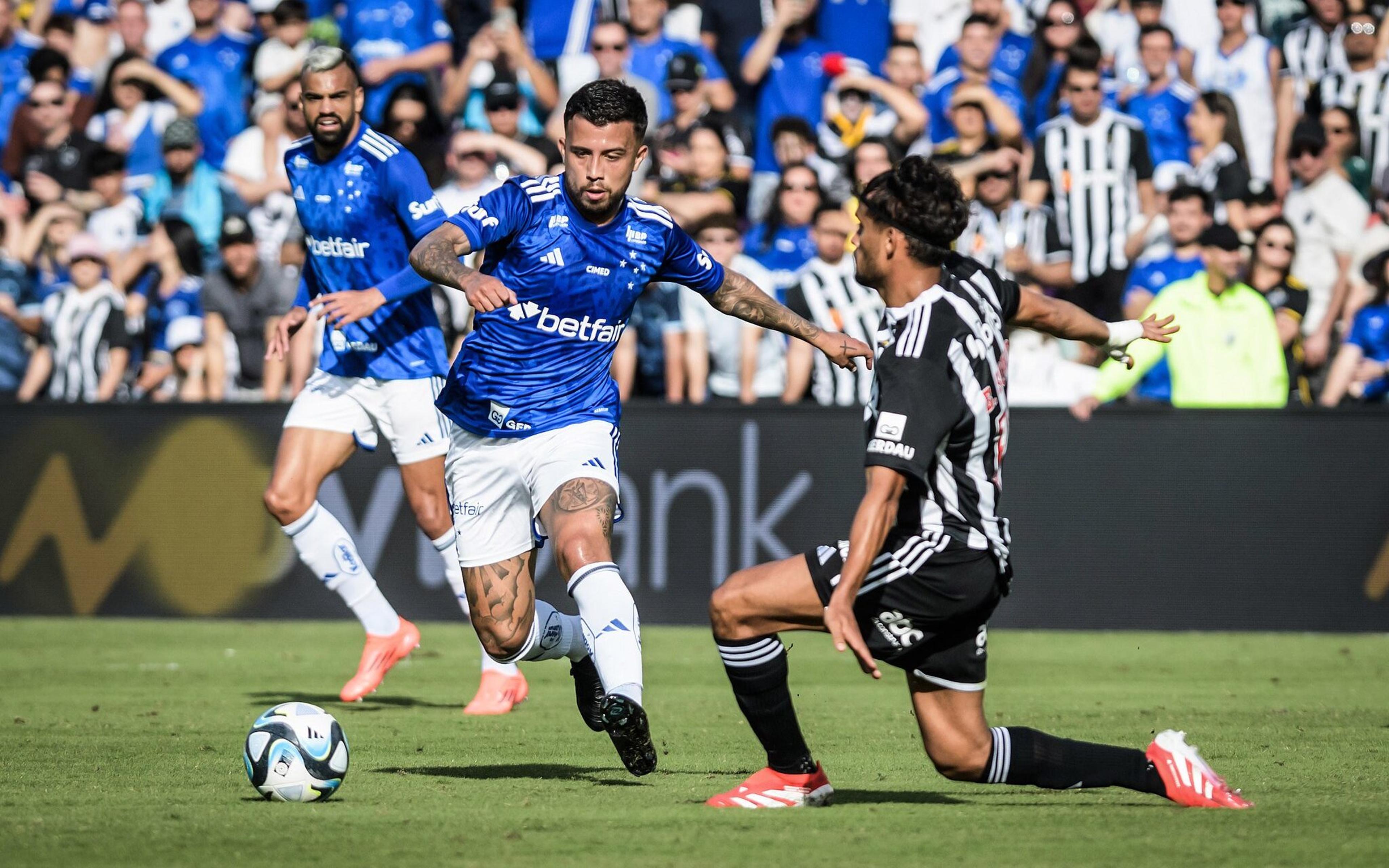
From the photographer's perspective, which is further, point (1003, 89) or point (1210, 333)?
point (1003, 89)

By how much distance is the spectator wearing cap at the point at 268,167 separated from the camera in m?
14.9

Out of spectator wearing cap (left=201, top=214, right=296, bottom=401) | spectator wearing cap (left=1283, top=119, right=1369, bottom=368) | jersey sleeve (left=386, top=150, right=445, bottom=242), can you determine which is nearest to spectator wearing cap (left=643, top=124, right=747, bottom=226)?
spectator wearing cap (left=201, top=214, right=296, bottom=401)

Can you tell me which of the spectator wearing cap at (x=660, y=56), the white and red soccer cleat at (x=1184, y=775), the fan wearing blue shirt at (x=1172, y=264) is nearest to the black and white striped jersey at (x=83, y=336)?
the spectator wearing cap at (x=660, y=56)

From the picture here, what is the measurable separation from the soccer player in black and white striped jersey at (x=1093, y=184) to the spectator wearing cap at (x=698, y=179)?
7.66 ft

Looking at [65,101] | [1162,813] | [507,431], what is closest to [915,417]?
[1162,813]

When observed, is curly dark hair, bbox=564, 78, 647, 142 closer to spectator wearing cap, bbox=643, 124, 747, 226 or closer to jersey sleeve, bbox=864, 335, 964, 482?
jersey sleeve, bbox=864, 335, 964, 482

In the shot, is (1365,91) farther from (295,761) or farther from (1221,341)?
(295,761)

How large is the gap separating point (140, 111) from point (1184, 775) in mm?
13085

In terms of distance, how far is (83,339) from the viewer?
14383 mm

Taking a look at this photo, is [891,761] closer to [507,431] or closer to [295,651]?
[507,431]

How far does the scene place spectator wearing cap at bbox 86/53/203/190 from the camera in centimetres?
1609

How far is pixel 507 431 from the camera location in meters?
6.91

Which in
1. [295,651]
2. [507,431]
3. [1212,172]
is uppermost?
[1212,172]

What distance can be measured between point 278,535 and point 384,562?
82 centimetres
